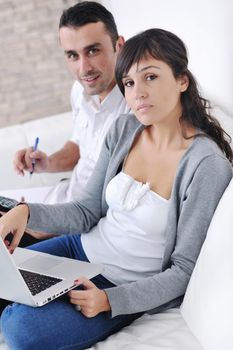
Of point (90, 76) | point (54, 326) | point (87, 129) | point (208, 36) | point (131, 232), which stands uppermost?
point (208, 36)

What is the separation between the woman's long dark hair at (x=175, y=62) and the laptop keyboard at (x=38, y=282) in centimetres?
50

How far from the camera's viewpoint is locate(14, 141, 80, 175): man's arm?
6.36ft

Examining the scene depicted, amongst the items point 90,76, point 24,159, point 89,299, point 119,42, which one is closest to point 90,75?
point 90,76

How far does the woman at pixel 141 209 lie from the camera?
1.29 metres

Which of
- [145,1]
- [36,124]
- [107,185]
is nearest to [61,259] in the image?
[107,185]

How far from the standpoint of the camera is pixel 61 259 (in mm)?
1510

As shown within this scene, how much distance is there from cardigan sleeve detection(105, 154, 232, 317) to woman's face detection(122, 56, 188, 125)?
0.18 m

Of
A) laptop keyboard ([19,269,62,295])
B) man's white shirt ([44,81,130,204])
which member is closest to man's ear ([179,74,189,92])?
man's white shirt ([44,81,130,204])

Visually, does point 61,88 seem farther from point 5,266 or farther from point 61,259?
point 5,266

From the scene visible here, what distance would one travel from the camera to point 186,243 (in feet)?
4.34

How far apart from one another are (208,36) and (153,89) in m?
0.42

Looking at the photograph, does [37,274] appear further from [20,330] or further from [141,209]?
[141,209]

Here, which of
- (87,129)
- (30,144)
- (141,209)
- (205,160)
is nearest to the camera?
(205,160)

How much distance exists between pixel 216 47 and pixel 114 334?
83 cm
